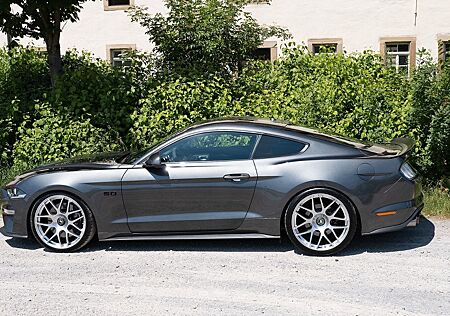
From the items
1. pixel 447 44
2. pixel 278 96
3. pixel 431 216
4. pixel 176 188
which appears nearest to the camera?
pixel 176 188

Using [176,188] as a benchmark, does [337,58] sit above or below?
above

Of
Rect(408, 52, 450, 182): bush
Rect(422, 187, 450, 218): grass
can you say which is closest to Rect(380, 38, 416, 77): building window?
Rect(408, 52, 450, 182): bush

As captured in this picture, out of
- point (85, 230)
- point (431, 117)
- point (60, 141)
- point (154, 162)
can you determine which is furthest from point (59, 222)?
point (431, 117)

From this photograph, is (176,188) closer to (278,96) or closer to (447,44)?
(278,96)

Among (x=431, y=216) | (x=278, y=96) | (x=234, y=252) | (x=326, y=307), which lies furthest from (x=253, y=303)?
(x=278, y=96)

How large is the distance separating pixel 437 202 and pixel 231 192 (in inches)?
127

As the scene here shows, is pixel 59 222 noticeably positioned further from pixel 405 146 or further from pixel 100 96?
pixel 100 96

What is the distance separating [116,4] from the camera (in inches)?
750

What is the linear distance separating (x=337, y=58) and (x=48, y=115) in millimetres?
4770

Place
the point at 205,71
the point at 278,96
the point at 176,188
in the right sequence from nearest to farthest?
the point at 176,188 < the point at 278,96 < the point at 205,71

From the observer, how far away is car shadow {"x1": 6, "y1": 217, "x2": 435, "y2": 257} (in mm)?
6172

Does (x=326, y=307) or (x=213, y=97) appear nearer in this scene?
(x=326, y=307)

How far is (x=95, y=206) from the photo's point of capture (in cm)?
613

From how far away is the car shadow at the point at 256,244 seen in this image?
617 cm
